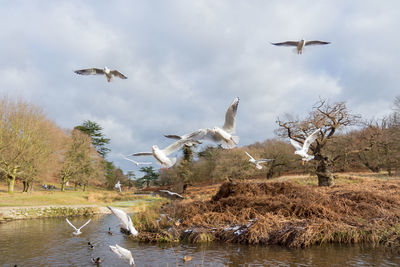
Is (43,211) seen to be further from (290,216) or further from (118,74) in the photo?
(290,216)

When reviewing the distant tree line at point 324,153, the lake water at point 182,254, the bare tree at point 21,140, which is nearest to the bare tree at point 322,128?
the distant tree line at point 324,153

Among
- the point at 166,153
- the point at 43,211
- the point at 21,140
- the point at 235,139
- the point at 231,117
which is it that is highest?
the point at 21,140

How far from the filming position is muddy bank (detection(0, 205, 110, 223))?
21.7 metres

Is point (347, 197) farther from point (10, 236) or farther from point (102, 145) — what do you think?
point (102, 145)

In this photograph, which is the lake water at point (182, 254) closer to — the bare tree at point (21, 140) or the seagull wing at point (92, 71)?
the seagull wing at point (92, 71)

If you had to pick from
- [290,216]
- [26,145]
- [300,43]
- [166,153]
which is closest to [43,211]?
[26,145]

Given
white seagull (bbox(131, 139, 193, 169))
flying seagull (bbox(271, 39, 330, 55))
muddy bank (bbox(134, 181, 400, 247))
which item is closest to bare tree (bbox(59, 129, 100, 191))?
muddy bank (bbox(134, 181, 400, 247))

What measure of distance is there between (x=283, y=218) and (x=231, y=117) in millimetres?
7021

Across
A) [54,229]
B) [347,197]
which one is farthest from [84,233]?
[347,197]

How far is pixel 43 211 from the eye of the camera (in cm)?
2386

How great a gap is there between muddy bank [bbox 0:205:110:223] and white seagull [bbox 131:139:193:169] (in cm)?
1962

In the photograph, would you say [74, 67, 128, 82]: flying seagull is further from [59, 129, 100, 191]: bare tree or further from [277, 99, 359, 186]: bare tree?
[59, 129, 100, 191]: bare tree

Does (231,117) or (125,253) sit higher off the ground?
(231,117)

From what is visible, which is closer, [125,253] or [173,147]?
[173,147]
